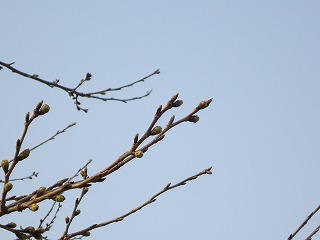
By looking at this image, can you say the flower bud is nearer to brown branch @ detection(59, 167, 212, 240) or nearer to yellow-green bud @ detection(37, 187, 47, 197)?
brown branch @ detection(59, 167, 212, 240)

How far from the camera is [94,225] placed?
1951 millimetres

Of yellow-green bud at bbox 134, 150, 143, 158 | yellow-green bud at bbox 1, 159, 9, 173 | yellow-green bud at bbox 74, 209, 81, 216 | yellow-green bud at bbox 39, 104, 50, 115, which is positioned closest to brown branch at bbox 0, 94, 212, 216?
yellow-green bud at bbox 134, 150, 143, 158

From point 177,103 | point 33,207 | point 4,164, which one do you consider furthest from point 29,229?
point 177,103

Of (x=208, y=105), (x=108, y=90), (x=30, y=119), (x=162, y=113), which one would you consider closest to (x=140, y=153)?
(x=162, y=113)

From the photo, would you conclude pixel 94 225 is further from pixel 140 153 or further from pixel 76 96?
pixel 76 96

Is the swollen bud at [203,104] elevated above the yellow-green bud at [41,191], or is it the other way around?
the yellow-green bud at [41,191]

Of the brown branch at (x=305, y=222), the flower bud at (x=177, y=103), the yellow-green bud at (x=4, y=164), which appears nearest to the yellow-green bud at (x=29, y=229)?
the yellow-green bud at (x=4, y=164)

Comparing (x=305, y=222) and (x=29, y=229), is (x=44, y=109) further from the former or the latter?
(x=305, y=222)

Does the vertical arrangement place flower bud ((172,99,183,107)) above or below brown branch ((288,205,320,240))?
above

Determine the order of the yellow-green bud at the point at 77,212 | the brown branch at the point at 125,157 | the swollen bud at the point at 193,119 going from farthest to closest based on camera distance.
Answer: the yellow-green bud at the point at 77,212 < the swollen bud at the point at 193,119 < the brown branch at the point at 125,157

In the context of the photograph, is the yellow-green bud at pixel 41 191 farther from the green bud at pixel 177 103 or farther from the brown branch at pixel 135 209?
the green bud at pixel 177 103

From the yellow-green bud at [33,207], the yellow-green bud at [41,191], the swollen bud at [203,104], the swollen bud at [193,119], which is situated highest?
the yellow-green bud at [41,191]

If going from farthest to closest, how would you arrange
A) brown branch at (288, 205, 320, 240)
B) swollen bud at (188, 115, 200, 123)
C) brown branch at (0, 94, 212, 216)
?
1. brown branch at (288, 205, 320, 240)
2. swollen bud at (188, 115, 200, 123)
3. brown branch at (0, 94, 212, 216)

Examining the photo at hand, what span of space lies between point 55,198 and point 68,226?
92 centimetres
